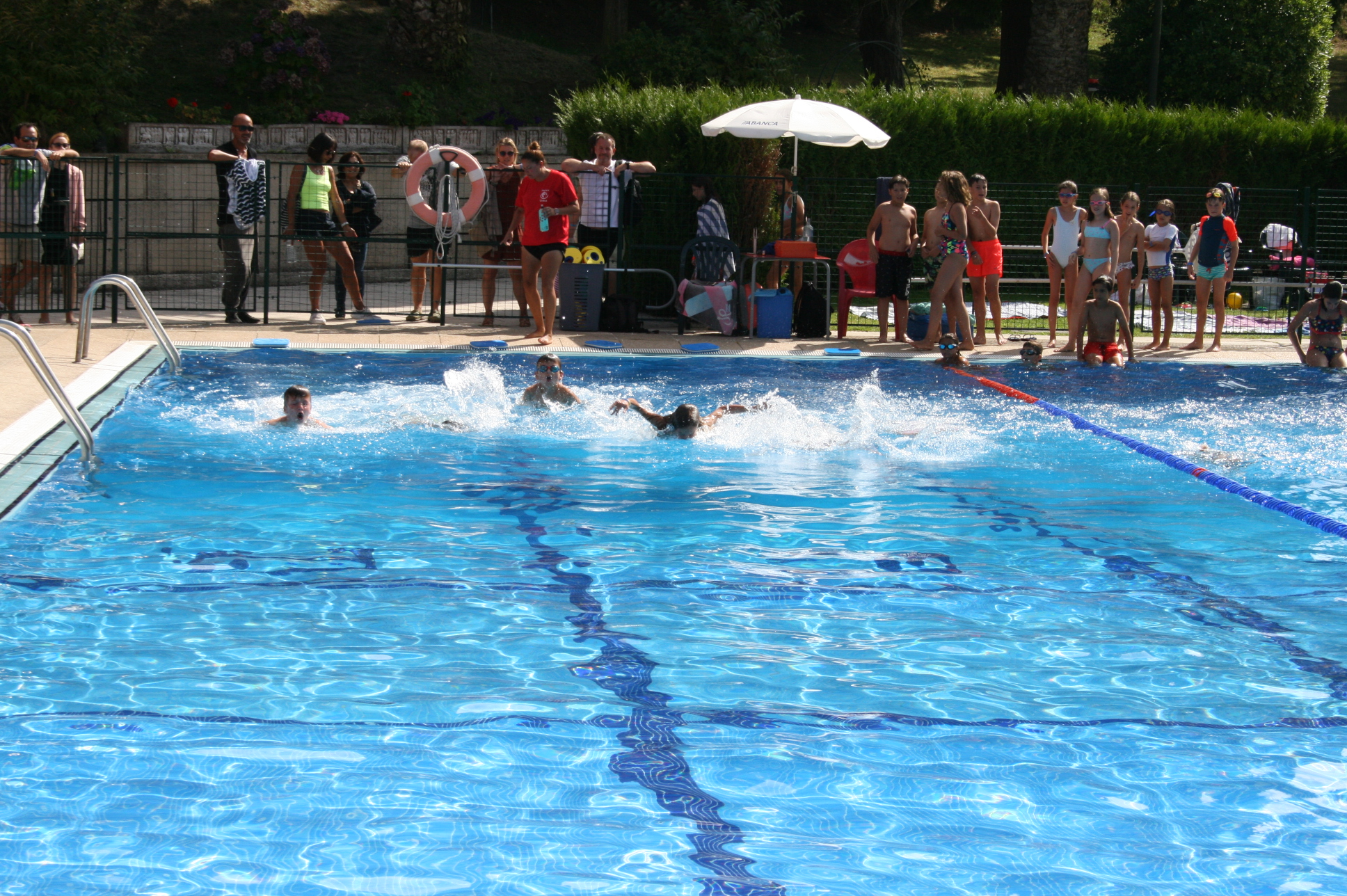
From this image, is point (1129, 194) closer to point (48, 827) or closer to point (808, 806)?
point (808, 806)

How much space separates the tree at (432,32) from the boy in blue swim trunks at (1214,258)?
582 inches

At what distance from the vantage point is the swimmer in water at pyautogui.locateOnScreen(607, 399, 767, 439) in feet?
30.0

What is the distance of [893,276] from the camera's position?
45.2ft

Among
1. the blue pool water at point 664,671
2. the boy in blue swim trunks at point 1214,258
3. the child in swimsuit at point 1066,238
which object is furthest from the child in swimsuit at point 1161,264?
the blue pool water at point 664,671

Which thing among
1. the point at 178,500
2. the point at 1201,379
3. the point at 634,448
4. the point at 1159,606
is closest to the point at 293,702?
the point at 178,500

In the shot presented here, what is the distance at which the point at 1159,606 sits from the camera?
5.94 metres

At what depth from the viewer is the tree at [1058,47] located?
24.1m

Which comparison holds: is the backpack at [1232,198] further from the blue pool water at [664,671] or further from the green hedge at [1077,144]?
the blue pool water at [664,671]

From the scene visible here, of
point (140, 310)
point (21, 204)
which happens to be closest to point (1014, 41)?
point (21, 204)

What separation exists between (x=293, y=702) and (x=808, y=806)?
6.22 ft

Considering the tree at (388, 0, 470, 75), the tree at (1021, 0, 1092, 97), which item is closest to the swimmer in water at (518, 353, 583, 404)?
the tree at (388, 0, 470, 75)

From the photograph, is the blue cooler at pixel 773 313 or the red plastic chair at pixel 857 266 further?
the red plastic chair at pixel 857 266

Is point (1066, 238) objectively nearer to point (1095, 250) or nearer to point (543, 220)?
point (1095, 250)

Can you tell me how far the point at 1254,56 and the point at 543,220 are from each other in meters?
22.3
